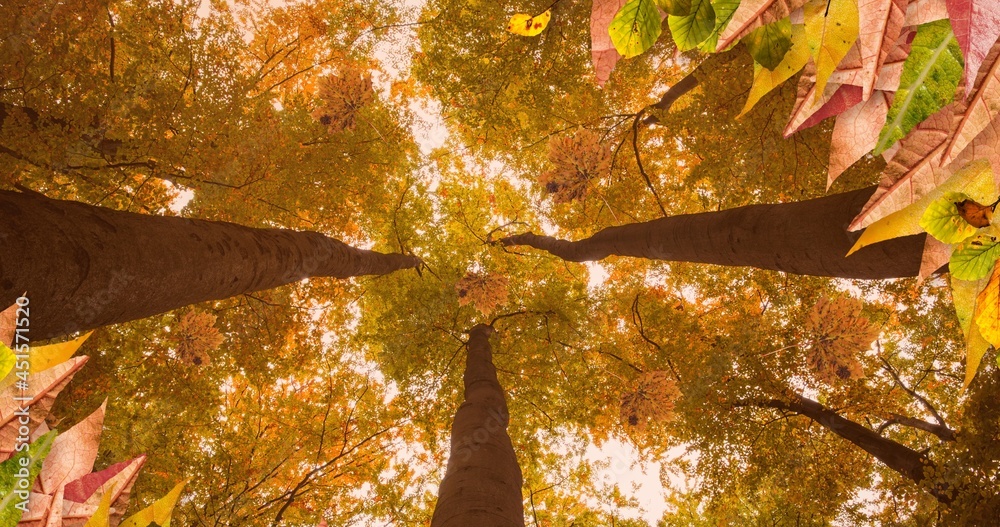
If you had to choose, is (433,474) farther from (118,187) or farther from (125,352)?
(118,187)

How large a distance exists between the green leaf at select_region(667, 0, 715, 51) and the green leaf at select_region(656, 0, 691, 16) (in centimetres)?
2

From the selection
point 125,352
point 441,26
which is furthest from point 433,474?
point 441,26

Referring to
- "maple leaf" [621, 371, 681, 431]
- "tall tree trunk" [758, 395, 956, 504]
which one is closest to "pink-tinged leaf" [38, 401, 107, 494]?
"tall tree trunk" [758, 395, 956, 504]

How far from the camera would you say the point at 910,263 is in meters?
2.19

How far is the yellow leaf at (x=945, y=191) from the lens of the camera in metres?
0.75

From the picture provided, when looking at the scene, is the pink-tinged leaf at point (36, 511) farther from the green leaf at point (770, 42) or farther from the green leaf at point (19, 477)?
the green leaf at point (770, 42)

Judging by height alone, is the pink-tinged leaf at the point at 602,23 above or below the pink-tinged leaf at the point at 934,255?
above

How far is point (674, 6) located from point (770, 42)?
18 centimetres

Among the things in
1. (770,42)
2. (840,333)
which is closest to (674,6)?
(770,42)

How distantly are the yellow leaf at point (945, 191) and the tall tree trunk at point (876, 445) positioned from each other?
5915mm

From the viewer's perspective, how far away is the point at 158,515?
0.72 meters

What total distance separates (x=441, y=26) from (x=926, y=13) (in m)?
8.59

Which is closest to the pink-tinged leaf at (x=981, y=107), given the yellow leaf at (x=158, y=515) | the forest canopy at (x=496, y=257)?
the forest canopy at (x=496, y=257)

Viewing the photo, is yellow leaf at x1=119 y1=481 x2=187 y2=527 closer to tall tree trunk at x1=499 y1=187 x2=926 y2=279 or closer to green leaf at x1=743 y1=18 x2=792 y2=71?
green leaf at x1=743 y1=18 x2=792 y2=71
